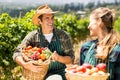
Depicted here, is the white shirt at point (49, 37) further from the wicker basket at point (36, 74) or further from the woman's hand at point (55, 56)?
the wicker basket at point (36, 74)

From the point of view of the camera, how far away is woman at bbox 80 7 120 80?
14.3 ft

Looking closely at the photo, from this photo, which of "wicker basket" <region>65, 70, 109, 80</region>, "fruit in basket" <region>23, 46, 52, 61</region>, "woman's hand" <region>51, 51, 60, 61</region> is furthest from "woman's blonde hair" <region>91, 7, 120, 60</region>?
"fruit in basket" <region>23, 46, 52, 61</region>

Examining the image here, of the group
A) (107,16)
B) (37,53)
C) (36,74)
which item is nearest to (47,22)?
(37,53)

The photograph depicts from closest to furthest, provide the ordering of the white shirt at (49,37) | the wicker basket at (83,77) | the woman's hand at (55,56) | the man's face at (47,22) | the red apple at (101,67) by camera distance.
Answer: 1. the wicker basket at (83,77)
2. the red apple at (101,67)
3. the woman's hand at (55,56)
4. the man's face at (47,22)
5. the white shirt at (49,37)

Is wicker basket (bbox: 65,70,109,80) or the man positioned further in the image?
the man

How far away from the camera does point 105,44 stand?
172 inches

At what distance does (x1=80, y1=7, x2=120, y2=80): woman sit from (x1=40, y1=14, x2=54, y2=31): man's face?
34.3 inches

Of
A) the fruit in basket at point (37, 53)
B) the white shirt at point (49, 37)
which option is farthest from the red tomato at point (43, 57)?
the white shirt at point (49, 37)

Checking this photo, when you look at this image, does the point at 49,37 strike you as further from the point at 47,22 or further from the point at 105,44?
the point at 105,44

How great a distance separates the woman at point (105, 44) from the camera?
4348 mm

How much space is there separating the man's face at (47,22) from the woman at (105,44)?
871 millimetres

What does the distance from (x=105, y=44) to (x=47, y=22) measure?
114 cm

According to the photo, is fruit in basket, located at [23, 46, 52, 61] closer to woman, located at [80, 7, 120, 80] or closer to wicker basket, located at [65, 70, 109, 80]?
woman, located at [80, 7, 120, 80]

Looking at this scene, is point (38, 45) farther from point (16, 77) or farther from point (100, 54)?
point (16, 77)
